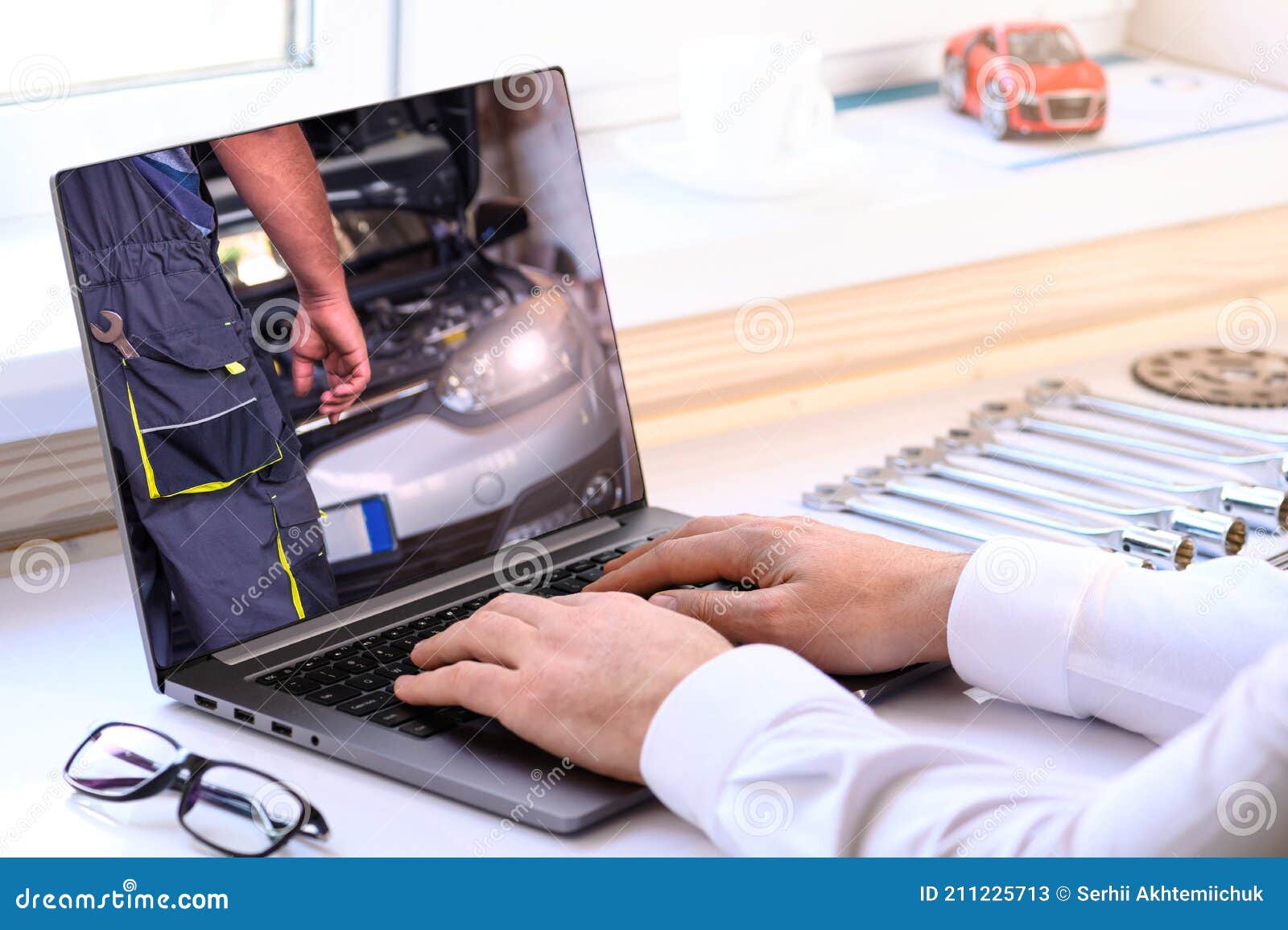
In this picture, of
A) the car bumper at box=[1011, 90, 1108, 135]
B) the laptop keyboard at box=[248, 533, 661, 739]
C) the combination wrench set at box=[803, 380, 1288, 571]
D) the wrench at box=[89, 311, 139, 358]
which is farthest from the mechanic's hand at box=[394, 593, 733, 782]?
the car bumper at box=[1011, 90, 1108, 135]

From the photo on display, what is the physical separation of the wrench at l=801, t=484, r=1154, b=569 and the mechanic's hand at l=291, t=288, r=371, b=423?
0.37 m

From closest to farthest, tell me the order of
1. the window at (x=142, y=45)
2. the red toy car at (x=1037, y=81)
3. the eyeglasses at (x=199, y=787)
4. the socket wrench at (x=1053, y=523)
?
1. the eyeglasses at (x=199, y=787)
2. the socket wrench at (x=1053, y=523)
3. the window at (x=142, y=45)
4. the red toy car at (x=1037, y=81)

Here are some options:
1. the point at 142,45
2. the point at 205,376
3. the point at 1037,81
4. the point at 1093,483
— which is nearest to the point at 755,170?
the point at 1037,81

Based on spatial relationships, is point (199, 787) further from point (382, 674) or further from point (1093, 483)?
point (1093, 483)

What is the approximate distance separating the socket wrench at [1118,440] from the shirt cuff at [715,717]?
1.84ft

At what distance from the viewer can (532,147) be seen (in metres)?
0.96

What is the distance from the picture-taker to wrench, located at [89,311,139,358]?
79 cm

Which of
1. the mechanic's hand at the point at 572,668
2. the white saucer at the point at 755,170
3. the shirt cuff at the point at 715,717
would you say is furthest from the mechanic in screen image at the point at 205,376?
the white saucer at the point at 755,170

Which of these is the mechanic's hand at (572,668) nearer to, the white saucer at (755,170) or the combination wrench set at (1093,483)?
the combination wrench set at (1093,483)

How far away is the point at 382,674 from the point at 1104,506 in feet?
1.74

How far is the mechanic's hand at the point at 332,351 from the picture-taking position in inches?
33.9

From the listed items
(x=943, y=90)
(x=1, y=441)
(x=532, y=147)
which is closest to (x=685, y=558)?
(x=532, y=147)

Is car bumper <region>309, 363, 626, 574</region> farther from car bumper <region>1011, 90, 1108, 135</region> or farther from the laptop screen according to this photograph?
car bumper <region>1011, 90, 1108, 135</region>

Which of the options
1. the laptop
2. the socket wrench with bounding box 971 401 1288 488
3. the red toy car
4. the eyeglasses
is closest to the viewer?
the eyeglasses
